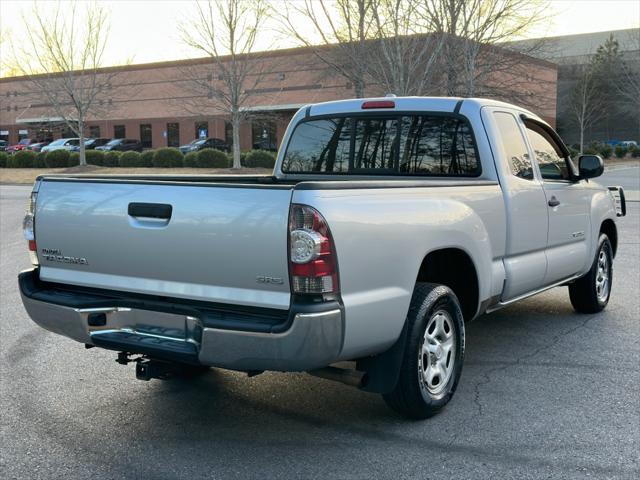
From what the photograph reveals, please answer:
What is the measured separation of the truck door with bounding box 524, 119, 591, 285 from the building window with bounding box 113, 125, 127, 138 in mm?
55036

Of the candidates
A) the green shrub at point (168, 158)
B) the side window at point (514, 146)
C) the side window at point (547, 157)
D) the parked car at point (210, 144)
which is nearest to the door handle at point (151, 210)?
the side window at point (514, 146)

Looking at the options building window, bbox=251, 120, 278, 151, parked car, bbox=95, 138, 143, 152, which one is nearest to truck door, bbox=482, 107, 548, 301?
building window, bbox=251, 120, 278, 151

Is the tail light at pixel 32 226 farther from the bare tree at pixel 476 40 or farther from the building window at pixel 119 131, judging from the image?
the building window at pixel 119 131

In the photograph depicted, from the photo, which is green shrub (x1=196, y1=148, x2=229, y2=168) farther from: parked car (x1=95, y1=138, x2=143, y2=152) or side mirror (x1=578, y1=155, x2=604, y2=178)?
side mirror (x1=578, y1=155, x2=604, y2=178)

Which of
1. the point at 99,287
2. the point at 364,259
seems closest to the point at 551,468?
the point at 364,259

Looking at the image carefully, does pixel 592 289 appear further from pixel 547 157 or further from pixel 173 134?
pixel 173 134

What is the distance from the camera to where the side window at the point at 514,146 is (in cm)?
546

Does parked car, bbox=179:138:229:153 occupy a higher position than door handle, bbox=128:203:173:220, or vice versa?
door handle, bbox=128:203:173:220

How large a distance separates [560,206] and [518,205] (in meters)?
0.95

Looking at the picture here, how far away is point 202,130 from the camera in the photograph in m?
54.5

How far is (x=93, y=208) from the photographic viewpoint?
3959 mm

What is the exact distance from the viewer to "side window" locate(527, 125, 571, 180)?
5.97 metres

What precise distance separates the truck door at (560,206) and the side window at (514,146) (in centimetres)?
19

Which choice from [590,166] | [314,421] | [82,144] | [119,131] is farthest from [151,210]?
[119,131]
